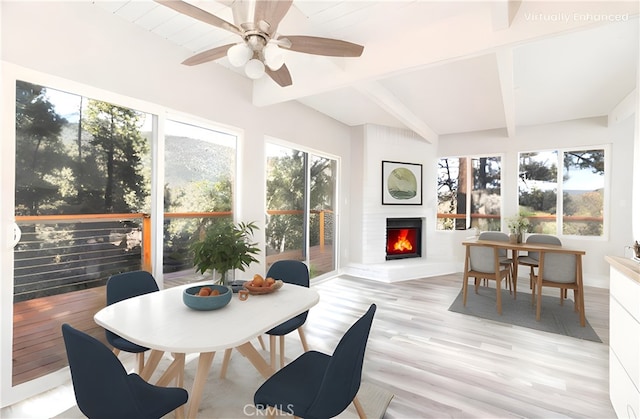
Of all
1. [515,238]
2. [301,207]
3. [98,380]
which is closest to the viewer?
[98,380]

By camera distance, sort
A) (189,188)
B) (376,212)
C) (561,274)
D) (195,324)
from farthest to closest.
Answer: (376,212), (561,274), (189,188), (195,324)

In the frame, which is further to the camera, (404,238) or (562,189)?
(404,238)

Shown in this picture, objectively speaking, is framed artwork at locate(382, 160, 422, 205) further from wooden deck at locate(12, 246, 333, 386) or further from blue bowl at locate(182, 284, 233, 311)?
wooden deck at locate(12, 246, 333, 386)

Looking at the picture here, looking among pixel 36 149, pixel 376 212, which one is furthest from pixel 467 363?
pixel 36 149

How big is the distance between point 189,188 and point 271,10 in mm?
2054

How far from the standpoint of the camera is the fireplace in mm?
5945

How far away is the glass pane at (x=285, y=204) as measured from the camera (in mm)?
4164

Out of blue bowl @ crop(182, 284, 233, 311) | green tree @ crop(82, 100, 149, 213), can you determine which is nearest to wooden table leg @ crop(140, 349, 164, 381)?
A: blue bowl @ crop(182, 284, 233, 311)

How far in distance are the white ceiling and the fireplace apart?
2.26 metres

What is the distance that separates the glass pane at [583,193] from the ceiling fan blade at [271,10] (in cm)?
573

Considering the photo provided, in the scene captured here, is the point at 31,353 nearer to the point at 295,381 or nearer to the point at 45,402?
the point at 45,402

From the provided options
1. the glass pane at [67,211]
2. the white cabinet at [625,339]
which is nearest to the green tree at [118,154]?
the glass pane at [67,211]

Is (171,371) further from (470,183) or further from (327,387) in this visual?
(470,183)

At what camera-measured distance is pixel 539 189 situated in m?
5.40
